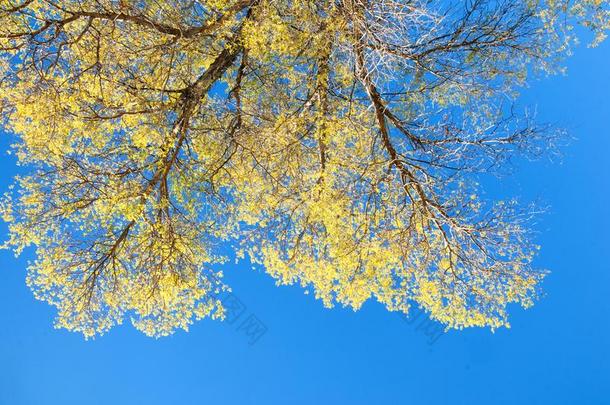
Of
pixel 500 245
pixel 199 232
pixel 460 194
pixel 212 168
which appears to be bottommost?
pixel 500 245

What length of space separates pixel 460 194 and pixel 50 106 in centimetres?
857

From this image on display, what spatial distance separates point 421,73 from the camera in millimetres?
11609

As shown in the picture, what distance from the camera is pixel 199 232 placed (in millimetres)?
11258

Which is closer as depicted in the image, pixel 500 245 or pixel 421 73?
pixel 500 245

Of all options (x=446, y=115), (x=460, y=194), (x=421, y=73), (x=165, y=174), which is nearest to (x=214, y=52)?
(x=165, y=174)

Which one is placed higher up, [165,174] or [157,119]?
[157,119]

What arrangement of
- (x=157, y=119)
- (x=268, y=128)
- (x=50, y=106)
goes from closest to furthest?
(x=50, y=106), (x=157, y=119), (x=268, y=128)

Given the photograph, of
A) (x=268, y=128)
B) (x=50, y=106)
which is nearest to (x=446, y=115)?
(x=268, y=128)

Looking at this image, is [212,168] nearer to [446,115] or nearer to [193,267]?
[193,267]

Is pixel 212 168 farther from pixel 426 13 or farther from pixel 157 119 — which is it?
pixel 426 13

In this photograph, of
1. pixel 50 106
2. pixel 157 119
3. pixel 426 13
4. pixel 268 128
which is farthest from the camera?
pixel 268 128

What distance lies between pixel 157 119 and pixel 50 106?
2031mm

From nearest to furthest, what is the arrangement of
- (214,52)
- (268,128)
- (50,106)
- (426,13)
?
(426,13), (50,106), (268,128), (214,52)

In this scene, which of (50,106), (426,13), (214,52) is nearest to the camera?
(426,13)
